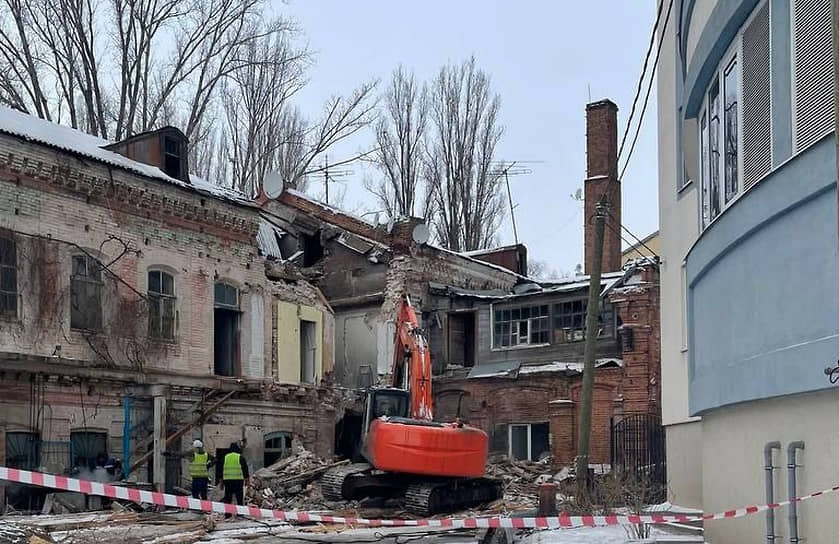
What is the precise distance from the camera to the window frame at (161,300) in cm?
2359

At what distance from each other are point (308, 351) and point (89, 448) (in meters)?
8.54

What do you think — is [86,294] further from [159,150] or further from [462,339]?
[462,339]

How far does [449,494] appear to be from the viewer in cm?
2056

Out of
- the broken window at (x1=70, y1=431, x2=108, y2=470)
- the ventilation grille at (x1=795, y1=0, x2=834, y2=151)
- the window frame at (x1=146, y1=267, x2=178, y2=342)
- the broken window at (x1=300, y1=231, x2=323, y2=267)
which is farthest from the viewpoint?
the broken window at (x1=300, y1=231, x2=323, y2=267)

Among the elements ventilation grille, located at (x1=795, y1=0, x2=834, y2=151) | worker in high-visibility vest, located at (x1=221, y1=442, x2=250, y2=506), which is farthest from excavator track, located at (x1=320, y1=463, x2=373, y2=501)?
ventilation grille, located at (x1=795, y1=0, x2=834, y2=151)

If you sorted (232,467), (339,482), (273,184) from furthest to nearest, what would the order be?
(273,184), (339,482), (232,467)

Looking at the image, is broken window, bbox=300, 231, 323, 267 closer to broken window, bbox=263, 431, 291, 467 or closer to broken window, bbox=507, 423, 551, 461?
broken window, bbox=263, 431, 291, 467

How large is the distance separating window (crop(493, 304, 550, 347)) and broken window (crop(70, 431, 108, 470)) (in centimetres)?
1427

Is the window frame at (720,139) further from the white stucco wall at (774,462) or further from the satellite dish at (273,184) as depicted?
the satellite dish at (273,184)

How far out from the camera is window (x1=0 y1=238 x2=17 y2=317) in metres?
20.2

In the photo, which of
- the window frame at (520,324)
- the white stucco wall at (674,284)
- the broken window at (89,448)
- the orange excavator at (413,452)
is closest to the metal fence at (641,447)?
the orange excavator at (413,452)

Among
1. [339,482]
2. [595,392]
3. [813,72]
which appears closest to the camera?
[813,72]

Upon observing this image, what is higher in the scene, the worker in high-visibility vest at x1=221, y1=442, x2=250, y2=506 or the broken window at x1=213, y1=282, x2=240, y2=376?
the broken window at x1=213, y1=282, x2=240, y2=376

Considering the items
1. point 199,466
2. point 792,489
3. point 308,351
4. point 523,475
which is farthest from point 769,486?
point 308,351
